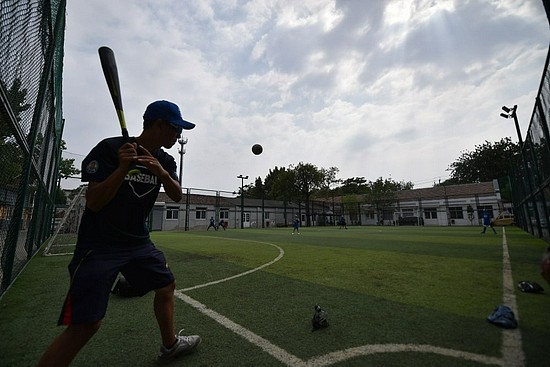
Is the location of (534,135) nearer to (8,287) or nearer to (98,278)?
(98,278)

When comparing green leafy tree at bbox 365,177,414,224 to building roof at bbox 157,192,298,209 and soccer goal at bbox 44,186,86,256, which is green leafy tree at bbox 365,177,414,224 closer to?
building roof at bbox 157,192,298,209

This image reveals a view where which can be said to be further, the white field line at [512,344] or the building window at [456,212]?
the building window at [456,212]

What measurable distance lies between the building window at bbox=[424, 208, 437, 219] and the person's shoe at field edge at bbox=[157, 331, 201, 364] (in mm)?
49647

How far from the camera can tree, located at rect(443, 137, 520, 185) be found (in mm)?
46438

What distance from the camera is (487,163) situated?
49031 mm

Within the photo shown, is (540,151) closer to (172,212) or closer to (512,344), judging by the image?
(512,344)

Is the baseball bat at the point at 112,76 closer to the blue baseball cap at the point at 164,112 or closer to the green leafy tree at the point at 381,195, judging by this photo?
the blue baseball cap at the point at 164,112

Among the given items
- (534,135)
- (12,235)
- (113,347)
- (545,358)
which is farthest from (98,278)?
(534,135)

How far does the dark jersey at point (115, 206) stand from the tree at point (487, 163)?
59.0 m

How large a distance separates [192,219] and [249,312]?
3579 cm

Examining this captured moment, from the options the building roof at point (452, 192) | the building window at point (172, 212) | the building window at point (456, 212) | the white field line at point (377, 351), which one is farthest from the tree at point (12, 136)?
the building window at point (456, 212)

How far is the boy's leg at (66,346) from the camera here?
145cm

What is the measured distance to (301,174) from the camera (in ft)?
156

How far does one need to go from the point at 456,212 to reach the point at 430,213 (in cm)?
372
